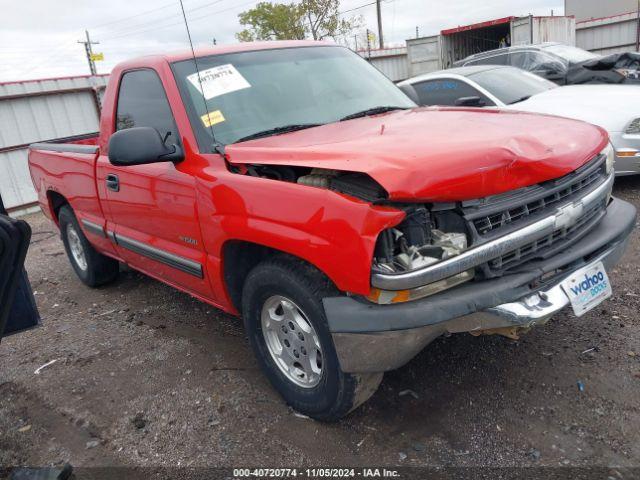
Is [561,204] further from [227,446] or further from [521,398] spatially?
[227,446]

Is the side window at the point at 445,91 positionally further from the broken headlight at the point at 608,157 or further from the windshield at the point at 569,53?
the broken headlight at the point at 608,157

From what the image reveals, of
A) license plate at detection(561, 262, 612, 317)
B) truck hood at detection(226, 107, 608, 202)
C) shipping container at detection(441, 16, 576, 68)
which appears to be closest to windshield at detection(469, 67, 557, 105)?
truck hood at detection(226, 107, 608, 202)

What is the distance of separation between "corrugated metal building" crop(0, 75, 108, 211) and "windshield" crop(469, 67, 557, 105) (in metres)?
8.24

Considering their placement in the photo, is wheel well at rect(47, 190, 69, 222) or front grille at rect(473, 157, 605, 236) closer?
front grille at rect(473, 157, 605, 236)

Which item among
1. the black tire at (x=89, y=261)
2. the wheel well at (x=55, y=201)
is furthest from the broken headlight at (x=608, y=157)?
the wheel well at (x=55, y=201)

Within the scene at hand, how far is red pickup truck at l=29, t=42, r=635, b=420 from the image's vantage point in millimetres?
2125

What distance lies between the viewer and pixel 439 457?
240cm

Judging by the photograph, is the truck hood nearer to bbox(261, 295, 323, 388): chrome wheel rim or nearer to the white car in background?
bbox(261, 295, 323, 388): chrome wheel rim

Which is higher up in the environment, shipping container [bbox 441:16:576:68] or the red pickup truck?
shipping container [bbox 441:16:576:68]

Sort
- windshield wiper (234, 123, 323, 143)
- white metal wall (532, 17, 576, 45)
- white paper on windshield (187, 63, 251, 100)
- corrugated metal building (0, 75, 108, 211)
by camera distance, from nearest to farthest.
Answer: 1. windshield wiper (234, 123, 323, 143)
2. white paper on windshield (187, 63, 251, 100)
3. corrugated metal building (0, 75, 108, 211)
4. white metal wall (532, 17, 576, 45)

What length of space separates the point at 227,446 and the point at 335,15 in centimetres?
3340

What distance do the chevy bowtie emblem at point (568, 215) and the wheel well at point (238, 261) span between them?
1355mm

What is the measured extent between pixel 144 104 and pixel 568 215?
107 inches

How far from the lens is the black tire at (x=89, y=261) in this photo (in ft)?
16.3
